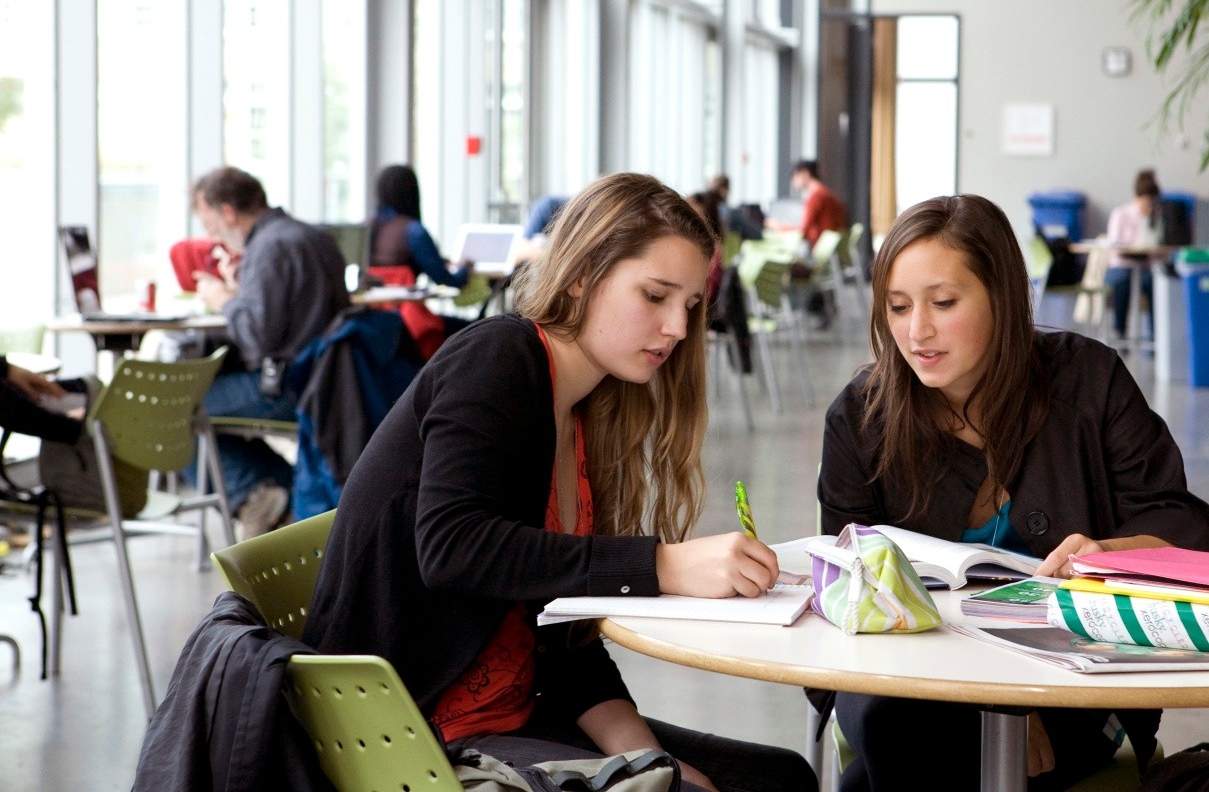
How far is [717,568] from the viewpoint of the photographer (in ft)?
4.93

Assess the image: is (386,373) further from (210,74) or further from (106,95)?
(210,74)

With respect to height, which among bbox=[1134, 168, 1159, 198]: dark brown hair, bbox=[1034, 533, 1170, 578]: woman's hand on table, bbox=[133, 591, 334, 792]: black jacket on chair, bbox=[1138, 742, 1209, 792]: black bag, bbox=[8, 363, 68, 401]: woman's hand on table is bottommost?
bbox=[1138, 742, 1209, 792]: black bag

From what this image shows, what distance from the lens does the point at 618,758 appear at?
1.37m

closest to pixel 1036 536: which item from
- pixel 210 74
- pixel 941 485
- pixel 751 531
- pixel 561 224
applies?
pixel 941 485

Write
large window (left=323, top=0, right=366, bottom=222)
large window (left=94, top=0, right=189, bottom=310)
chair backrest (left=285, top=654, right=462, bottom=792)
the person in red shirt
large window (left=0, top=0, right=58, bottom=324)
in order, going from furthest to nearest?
the person in red shirt
large window (left=323, top=0, right=366, bottom=222)
large window (left=94, top=0, right=189, bottom=310)
large window (left=0, top=0, right=58, bottom=324)
chair backrest (left=285, top=654, right=462, bottom=792)

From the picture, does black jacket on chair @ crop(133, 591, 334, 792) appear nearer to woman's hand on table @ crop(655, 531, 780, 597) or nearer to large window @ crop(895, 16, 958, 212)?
woman's hand on table @ crop(655, 531, 780, 597)

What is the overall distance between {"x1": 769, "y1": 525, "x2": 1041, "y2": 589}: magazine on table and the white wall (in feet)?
44.1

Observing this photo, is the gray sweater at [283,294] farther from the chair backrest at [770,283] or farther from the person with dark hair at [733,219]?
the person with dark hair at [733,219]

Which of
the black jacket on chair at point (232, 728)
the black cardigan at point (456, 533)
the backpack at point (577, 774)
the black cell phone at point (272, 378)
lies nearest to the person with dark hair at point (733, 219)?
the black cell phone at point (272, 378)

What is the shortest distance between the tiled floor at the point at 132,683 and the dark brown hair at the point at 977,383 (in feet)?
3.97

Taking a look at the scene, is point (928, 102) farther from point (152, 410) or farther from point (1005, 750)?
point (1005, 750)

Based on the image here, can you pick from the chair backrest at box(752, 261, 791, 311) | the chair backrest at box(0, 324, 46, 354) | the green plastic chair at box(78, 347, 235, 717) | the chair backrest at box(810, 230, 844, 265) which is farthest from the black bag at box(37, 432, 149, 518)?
the chair backrest at box(810, 230, 844, 265)

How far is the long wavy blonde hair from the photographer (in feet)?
5.43

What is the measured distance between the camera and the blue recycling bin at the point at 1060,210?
1452 centimetres
